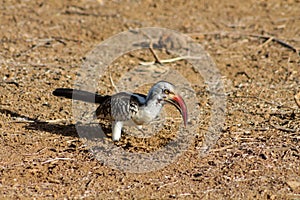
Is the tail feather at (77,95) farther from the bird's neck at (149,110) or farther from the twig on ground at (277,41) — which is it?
the twig on ground at (277,41)

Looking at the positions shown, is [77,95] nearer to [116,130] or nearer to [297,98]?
[116,130]

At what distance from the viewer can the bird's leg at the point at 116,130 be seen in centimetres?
611

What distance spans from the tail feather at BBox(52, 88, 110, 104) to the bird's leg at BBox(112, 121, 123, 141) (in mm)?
582

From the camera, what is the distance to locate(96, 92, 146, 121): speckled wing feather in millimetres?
6035

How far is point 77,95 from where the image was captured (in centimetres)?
666

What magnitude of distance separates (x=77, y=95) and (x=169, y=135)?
1.13 metres

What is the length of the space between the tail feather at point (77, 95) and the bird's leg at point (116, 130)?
22.9 inches

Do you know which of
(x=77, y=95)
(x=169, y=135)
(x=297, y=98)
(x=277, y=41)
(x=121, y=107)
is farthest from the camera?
(x=277, y=41)

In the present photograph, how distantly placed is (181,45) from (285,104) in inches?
94.9

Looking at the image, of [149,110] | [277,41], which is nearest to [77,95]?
[149,110]

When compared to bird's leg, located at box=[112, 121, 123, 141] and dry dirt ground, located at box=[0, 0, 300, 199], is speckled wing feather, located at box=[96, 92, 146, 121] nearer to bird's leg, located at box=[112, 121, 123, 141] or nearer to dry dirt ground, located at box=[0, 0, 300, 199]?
bird's leg, located at box=[112, 121, 123, 141]

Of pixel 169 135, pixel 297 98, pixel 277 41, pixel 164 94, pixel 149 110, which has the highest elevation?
pixel 277 41

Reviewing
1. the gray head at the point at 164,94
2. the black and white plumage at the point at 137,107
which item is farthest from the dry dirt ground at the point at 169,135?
the gray head at the point at 164,94

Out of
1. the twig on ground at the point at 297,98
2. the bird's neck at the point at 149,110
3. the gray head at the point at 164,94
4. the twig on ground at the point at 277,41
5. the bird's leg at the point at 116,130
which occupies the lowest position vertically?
the bird's leg at the point at 116,130
